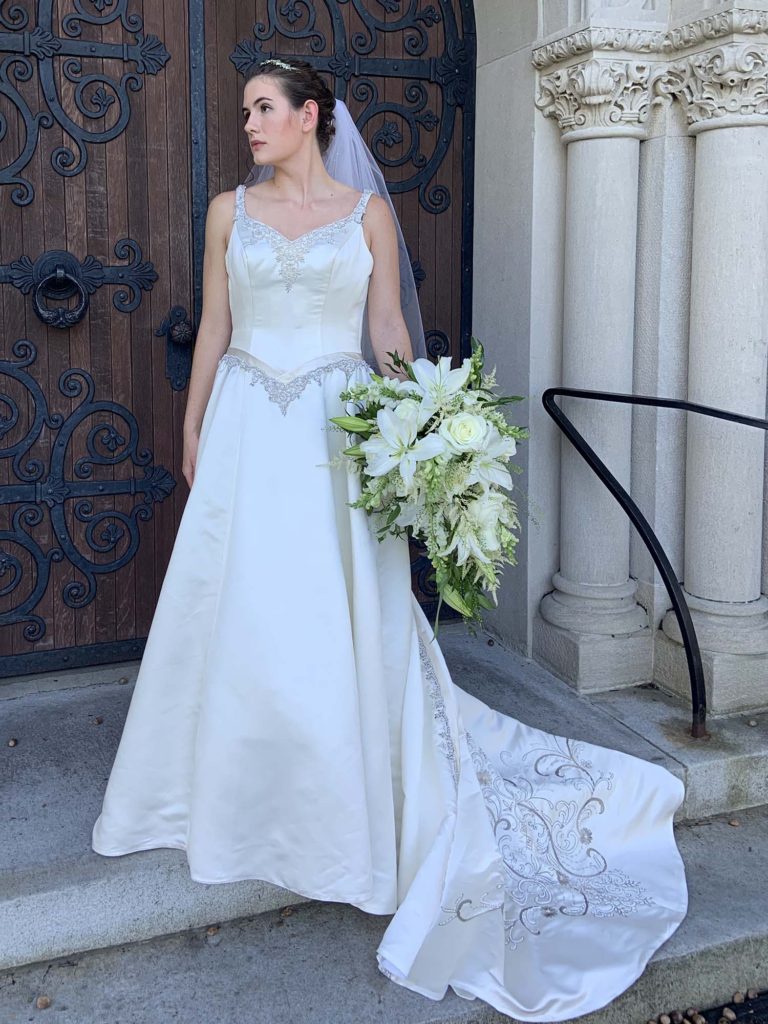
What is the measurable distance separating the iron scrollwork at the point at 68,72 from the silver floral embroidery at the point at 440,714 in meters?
1.96

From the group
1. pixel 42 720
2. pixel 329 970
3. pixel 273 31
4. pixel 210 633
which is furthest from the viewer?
pixel 273 31

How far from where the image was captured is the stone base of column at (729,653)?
3.34 m

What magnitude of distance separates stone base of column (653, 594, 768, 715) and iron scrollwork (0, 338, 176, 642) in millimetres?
1813

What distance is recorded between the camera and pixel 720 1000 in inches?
98.5

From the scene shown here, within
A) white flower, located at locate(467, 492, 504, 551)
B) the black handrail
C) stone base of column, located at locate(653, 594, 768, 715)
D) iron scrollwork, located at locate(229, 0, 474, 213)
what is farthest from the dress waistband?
stone base of column, located at locate(653, 594, 768, 715)

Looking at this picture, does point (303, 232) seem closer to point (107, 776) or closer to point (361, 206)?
point (361, 206)

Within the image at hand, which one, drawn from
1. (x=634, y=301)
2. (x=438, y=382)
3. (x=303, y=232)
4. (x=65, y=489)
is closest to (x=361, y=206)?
(x=303, y=232)

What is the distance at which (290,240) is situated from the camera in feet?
8.48

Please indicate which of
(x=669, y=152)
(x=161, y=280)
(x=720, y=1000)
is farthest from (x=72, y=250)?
(x=720, y=1000)

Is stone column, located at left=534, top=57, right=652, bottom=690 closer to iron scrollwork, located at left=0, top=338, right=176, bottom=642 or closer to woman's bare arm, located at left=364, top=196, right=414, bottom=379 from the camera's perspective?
woman's bare arm, located at left=364, top=196, right=414, bottom=379

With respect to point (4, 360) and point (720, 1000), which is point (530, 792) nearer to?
point (720, 1000)

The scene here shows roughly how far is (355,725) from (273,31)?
7.93ft

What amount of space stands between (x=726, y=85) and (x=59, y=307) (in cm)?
217

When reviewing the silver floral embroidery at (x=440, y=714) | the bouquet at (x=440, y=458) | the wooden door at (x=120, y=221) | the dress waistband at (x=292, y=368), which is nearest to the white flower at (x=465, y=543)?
the bouquet at (x=440, y=458)
